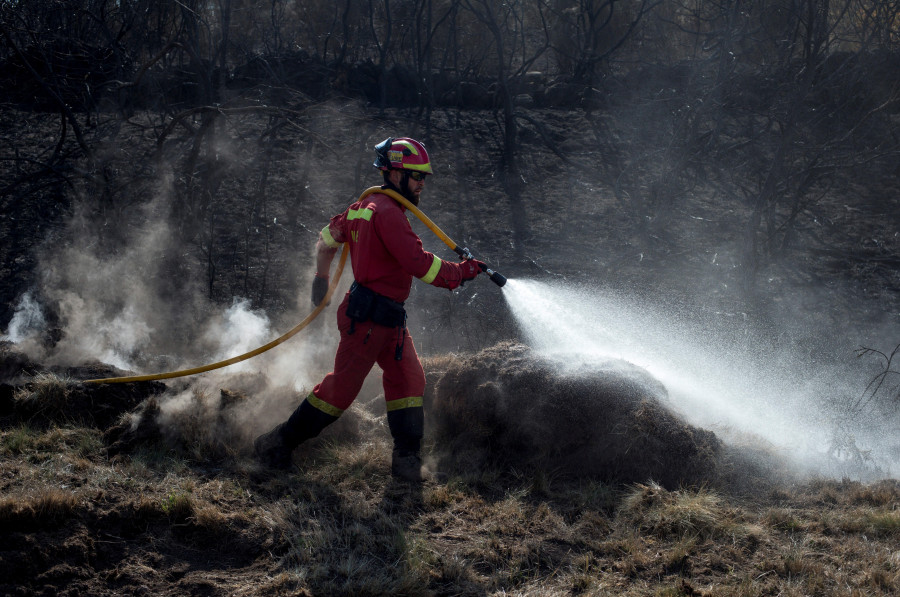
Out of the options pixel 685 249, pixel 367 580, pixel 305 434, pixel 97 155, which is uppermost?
pixel 97 155

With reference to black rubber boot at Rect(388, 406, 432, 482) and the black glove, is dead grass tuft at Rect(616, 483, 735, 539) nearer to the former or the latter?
black rubber boot at Rect(388, 406, 432, 482)

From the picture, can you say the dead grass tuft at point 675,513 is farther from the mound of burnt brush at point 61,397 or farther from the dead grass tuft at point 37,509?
the mound of burnt brush at point 61,397

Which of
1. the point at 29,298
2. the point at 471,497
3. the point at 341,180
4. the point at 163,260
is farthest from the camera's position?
the point at 341,180

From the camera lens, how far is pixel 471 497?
4184mm

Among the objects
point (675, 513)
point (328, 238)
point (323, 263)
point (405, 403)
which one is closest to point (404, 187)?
point (328, 238)

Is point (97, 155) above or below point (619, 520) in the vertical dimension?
above

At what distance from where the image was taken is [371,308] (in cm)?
416

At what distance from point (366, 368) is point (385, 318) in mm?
323

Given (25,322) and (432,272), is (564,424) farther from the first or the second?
(25,322)

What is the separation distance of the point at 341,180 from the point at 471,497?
6.83 metres

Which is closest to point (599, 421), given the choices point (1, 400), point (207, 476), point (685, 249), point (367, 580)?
point (367, 580)

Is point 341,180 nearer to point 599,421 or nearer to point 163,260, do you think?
point 163,260

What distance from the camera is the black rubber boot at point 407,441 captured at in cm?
430

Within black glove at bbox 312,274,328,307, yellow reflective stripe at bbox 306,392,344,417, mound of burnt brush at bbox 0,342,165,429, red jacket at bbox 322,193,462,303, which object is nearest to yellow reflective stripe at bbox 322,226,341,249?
red jacket at bbox 322,193,462,303
